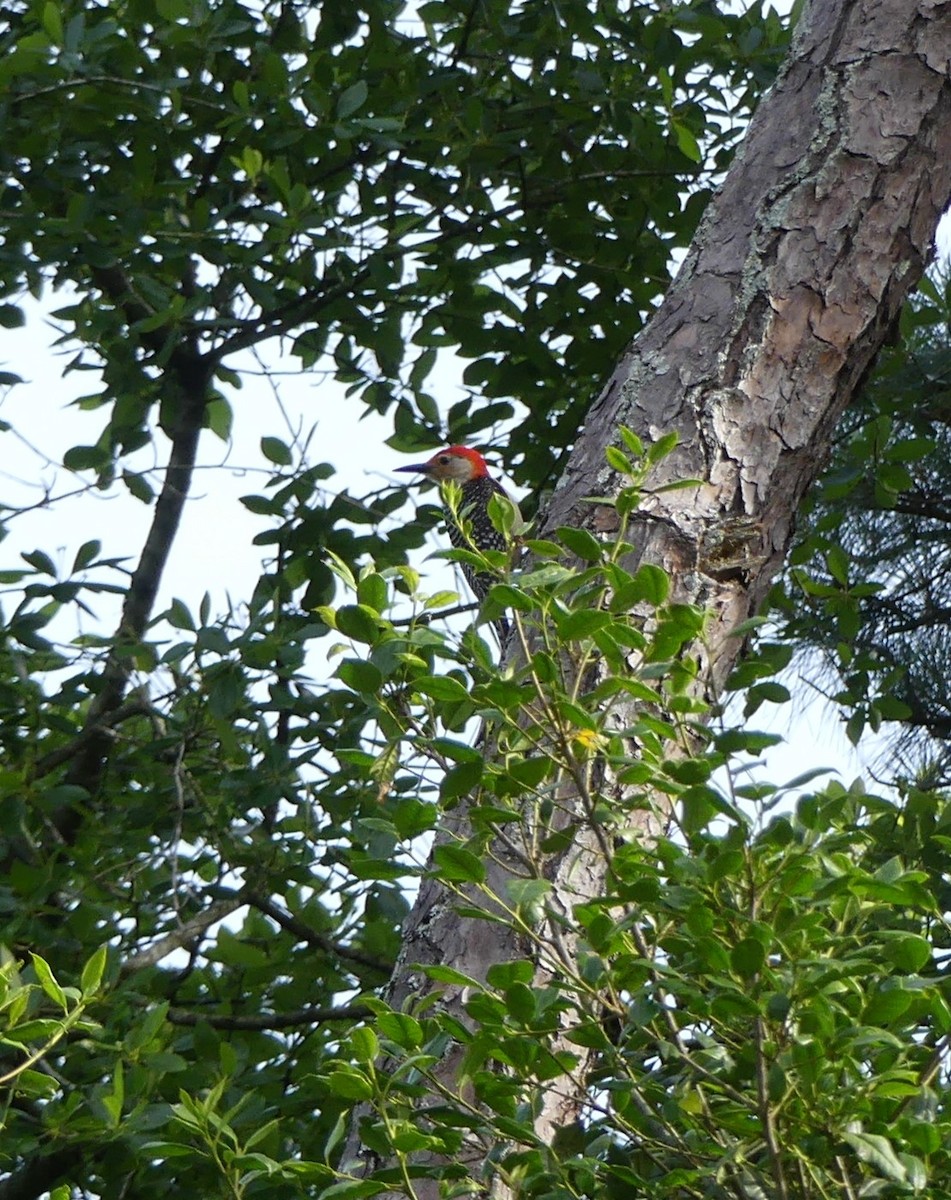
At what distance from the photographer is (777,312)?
2.08 m

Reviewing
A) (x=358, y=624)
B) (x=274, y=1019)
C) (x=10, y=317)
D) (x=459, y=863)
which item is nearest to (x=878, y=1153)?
(x=459, y=863)

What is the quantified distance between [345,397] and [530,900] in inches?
128

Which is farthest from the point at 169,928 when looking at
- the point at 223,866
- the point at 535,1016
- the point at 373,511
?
the point at 535,1016

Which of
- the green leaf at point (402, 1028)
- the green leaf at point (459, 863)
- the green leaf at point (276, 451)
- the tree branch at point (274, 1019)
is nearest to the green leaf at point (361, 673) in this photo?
the green leaf at point (459, 863)

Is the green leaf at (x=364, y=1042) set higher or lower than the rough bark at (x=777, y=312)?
lower

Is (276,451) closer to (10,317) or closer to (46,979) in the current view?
(10,317)

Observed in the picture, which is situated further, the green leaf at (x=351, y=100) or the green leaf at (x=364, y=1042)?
the green leaf at (x=351, y=100)

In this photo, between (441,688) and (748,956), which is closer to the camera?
(748,956)

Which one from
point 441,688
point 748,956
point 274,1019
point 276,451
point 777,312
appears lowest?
point 748,956

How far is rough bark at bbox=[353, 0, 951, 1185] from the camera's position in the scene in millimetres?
1930

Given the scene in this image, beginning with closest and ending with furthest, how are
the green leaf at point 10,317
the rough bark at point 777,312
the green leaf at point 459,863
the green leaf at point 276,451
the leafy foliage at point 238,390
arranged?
the green leaf at point 459,863, the rough bark at point 777,312, the leafy foliage at point 238,390, the green leaf at point 276,451, the green leaf at point 10,317

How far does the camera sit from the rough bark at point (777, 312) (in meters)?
1.93

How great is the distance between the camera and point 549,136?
173 inches

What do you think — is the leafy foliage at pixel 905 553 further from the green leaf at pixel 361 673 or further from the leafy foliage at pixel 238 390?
the green leaf at pixel 361 673
